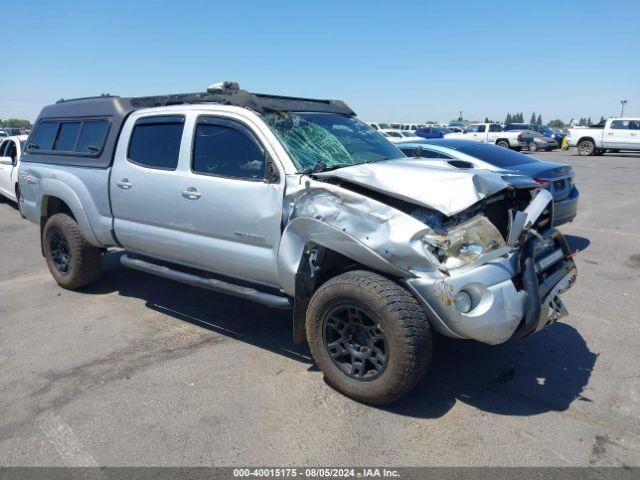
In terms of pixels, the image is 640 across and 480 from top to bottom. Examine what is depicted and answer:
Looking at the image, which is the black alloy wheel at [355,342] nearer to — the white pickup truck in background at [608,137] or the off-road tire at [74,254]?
the off-road tire at [74,254]

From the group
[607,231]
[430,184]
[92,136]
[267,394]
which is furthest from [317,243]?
[607,231]

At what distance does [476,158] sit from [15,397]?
6.43 meters

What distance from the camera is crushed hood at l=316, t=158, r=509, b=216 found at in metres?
3.36

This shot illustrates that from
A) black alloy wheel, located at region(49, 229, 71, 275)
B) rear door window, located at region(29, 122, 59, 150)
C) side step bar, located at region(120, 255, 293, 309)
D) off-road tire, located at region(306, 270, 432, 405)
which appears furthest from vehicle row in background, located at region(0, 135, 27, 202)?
off-road tire, located at region(306, 270, 432, 405)

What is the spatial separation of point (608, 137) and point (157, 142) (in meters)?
26.9

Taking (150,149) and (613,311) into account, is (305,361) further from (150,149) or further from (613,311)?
(613,311)

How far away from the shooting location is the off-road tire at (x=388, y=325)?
320 cm

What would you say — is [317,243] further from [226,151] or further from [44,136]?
[44,136]

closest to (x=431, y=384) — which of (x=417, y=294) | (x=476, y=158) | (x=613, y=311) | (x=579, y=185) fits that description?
(x=417, y=294)

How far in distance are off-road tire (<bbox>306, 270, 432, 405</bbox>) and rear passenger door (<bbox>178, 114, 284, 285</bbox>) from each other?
701mm

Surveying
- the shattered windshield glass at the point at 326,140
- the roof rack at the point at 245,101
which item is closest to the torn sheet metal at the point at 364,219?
the shattered windshield glass at the point at 326,140

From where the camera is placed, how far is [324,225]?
3498 millimetres

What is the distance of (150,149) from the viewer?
4.89 meters

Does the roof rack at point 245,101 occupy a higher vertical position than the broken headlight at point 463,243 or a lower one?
higher
